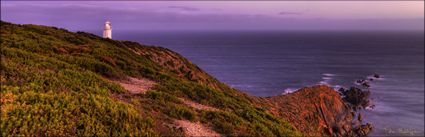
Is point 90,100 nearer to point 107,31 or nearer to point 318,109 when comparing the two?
point 107,31

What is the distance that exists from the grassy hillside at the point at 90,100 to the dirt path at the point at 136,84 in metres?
0.48

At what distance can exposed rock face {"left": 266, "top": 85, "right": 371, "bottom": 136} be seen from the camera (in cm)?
3042

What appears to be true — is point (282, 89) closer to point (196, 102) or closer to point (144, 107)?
point (196, 102)

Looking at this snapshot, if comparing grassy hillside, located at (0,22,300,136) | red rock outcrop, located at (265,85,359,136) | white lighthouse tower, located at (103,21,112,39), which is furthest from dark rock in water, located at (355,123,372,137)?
white lighthouse tower, located at (103,21,112,39)

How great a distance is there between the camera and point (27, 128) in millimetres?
8852

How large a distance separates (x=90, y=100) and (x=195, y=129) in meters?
3.75

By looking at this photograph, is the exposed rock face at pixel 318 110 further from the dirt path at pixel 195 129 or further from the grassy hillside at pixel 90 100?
the dirt path at pixel 195 129

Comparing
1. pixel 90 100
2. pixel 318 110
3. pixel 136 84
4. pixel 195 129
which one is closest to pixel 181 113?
pixel 195 129

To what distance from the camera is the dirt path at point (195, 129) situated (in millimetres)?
12305

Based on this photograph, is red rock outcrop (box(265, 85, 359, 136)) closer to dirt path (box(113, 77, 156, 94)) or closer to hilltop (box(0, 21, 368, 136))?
hilltop (box(0, 21, 368, 136))

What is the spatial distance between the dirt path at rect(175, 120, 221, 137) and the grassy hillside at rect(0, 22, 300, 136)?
334 mm

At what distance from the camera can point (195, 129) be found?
1272 centimetres

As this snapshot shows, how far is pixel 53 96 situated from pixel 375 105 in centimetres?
6269

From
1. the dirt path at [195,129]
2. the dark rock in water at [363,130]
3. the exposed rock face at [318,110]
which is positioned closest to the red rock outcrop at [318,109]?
the exposed rock face at [318,110]
